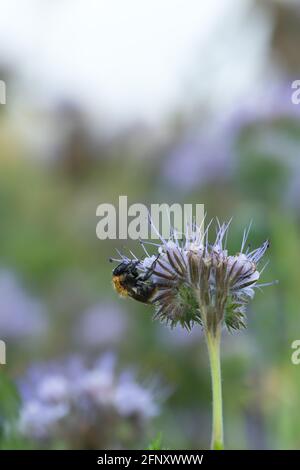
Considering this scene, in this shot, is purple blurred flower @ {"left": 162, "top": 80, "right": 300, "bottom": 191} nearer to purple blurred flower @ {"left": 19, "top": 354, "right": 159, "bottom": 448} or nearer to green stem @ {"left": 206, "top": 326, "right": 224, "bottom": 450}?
purple blurred flower @ {"left": 19, "top": 354, "right": 159, "bottom": 448}

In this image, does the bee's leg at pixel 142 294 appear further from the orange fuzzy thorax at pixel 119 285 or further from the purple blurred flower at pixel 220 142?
the purple blurred flower at pixel 220 142

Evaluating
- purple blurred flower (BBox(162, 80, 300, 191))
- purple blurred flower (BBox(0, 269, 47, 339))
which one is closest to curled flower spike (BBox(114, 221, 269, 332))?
purple blurred flower (BBox(162, 80, 300, 191))

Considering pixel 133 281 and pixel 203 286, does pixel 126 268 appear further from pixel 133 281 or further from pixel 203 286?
pixel 203 286

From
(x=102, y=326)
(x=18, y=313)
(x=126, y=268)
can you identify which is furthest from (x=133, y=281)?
(x=18, y=313)

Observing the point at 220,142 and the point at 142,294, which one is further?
the point at 220,142

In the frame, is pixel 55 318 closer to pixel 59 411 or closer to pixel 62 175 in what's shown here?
pixel 62 175

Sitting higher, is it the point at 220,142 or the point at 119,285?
the point at 220,142

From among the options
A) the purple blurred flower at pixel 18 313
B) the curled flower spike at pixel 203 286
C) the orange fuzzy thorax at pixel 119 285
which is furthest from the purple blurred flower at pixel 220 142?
the curled flower spike at pixel 203 286
